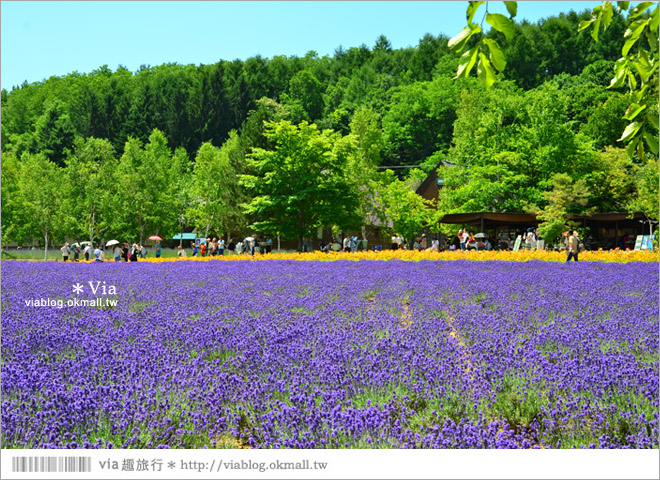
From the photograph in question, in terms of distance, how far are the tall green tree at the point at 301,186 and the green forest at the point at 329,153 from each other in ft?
0.28

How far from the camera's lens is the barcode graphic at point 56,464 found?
2434 mm

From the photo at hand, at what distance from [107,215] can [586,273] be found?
95.9 feet

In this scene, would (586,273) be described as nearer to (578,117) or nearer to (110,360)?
(110,360)

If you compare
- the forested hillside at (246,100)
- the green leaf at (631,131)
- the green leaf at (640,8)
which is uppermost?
the forested hillside at (246,100)

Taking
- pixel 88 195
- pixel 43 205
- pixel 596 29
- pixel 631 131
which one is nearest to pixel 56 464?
pixel 631 131

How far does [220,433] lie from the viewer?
359 cm

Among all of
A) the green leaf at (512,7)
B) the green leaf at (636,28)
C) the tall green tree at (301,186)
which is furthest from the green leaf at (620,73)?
the tall green tree at (301,186)

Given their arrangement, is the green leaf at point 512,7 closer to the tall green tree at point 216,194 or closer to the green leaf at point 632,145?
the green leaf at point 632,145

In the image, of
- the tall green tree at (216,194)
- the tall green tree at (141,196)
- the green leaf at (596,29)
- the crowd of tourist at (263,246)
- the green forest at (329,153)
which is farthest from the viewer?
the tall green tree at (216,194)

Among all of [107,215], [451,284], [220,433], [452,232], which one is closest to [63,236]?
[107,215]

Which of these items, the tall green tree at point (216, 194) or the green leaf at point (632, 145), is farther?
the tall green tree at point (216, 194)

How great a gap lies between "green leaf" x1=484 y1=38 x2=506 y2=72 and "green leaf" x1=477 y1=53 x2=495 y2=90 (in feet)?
0.10

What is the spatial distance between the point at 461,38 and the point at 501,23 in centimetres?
15

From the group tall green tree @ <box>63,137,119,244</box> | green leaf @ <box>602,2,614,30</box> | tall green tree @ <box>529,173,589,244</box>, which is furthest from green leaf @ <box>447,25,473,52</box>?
tall green tree @ <box>529,173,589,244</box>
